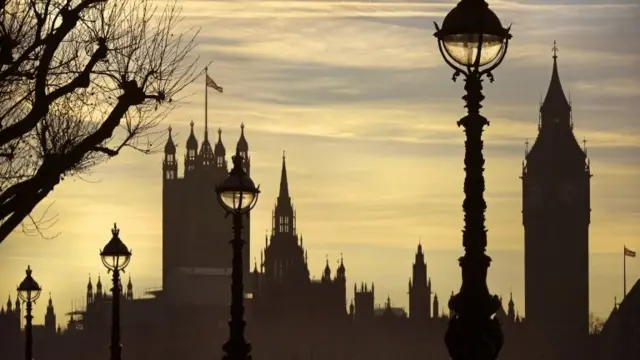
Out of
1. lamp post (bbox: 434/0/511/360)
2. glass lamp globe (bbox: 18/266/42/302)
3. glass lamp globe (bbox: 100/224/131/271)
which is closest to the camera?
lamp post (bbox: 434/0/511/360)

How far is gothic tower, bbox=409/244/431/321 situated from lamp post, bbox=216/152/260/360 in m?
162

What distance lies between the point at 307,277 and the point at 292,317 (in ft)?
12.3

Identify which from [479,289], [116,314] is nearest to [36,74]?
[116,314]

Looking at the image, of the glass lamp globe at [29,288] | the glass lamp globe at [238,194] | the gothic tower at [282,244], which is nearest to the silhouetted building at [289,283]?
the gothic tower at [282,244]

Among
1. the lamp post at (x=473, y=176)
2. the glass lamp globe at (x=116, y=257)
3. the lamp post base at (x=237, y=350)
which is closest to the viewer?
the lamp post at (x=473, y=176)

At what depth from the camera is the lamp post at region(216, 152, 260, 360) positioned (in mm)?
25891

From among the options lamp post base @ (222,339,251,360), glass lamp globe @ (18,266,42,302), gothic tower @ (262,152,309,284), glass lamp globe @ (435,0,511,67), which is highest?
gothic tower @ (262,152,309,284)

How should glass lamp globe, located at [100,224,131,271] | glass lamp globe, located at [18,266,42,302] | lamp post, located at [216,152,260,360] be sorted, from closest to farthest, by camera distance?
1. lamp post, located at [216,152,260,360]
2. glass lamp globe, located at [100,224,131,271]
3. glass lamp globe, located at [18,266,42,302]

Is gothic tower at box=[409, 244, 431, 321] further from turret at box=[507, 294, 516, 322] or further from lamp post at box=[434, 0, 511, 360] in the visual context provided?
lamp post at box=[434, 0, 511, 360]

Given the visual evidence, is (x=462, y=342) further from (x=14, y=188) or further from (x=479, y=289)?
(x=14, y=188)

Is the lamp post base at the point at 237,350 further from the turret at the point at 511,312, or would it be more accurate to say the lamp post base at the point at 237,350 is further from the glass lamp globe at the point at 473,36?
the turret at the point at 511,312

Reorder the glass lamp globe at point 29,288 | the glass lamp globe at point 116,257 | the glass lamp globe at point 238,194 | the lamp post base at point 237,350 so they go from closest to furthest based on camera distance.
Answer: the lamp post base at point 237,350 → the glass lamp globe at point 238,194 → the glass lamp globe at point 116,257 → the glass lamp globe at point 29,288

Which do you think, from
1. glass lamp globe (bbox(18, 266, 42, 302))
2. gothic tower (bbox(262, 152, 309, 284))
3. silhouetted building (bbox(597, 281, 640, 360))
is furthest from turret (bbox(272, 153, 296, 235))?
glass lamp globe (bbox(18, 266, 42, 302))

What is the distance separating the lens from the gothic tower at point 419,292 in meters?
189
